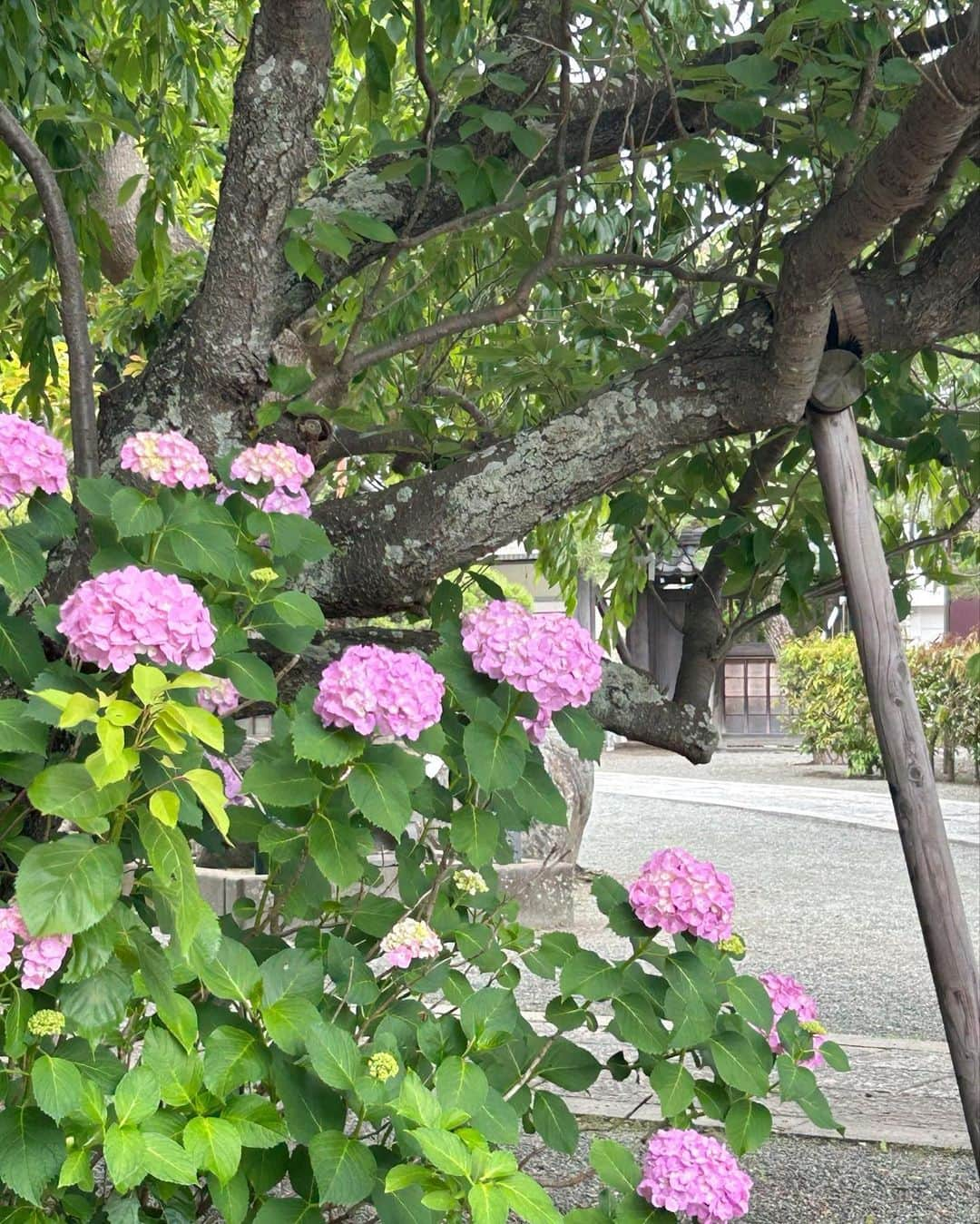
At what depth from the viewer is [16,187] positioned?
168 inches

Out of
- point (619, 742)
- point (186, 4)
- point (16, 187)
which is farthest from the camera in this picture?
point (619, 742)

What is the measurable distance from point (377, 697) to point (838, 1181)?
2100 millimetres

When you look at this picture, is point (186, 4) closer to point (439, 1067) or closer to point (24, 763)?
point (24, 763)

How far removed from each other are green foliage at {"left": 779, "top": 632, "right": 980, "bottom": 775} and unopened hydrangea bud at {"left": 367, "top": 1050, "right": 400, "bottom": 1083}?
1143cm

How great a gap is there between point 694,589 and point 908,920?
500cm

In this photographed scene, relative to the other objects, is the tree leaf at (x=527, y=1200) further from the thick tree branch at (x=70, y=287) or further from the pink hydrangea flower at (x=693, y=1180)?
the thick tree branch at (x=70, y=287)

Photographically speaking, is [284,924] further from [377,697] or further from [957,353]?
[957,353]

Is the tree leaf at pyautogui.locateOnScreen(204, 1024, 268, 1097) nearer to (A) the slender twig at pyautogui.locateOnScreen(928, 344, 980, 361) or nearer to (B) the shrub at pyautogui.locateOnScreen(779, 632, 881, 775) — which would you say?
(A) the slender twig at pyautogui.locateOnScreen(928, 344, 980, 361)

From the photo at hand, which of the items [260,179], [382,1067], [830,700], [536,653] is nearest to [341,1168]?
[382,1067]

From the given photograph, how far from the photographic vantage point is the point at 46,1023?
4.60 feet

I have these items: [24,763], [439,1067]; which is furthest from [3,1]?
[439,1067]

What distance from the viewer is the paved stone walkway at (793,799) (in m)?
10.9

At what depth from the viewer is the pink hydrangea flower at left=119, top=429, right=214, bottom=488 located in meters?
1.75

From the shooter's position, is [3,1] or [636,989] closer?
[636,989]
